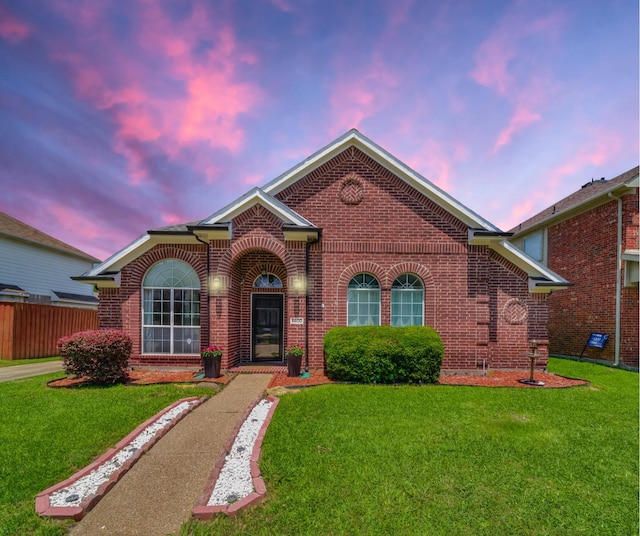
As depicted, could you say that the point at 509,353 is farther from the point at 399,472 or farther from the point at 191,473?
the point at 191,473

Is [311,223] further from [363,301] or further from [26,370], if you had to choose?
[26,370]

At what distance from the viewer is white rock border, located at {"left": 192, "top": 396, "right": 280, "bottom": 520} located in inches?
132

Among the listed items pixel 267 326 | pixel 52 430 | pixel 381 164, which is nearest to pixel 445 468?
pixel 52 430

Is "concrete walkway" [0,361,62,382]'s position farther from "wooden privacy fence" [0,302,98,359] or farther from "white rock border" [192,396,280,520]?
"white rock border" [192,396,280,520]

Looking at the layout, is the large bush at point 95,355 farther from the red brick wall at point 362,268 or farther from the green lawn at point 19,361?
the green lawn at point 19,361

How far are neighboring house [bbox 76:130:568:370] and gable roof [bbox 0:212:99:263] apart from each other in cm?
1271

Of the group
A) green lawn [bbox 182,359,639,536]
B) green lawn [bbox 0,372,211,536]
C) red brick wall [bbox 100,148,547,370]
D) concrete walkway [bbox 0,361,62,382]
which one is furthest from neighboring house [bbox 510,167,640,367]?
concrete walkway [bbox 0,361,62,382]

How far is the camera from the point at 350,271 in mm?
10125

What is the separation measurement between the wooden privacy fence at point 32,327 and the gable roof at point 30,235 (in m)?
5.95

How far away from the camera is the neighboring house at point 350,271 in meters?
9.86

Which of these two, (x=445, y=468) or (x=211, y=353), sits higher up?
(x=211, y=353)

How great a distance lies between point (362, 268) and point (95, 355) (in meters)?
7.71

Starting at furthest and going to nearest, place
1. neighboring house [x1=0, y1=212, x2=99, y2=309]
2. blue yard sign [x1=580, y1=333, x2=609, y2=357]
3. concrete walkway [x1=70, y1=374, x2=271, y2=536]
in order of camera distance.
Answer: neighboring house [x1=0, y1=212, x2=99, y2=309]
blue yard sign [x1=580, y1=333, x2=609, y2=357]
concrete walkway [x1=70, y1=374, x2=271, y2=536]

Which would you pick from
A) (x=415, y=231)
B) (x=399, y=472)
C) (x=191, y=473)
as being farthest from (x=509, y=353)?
(x=191, y=473)
